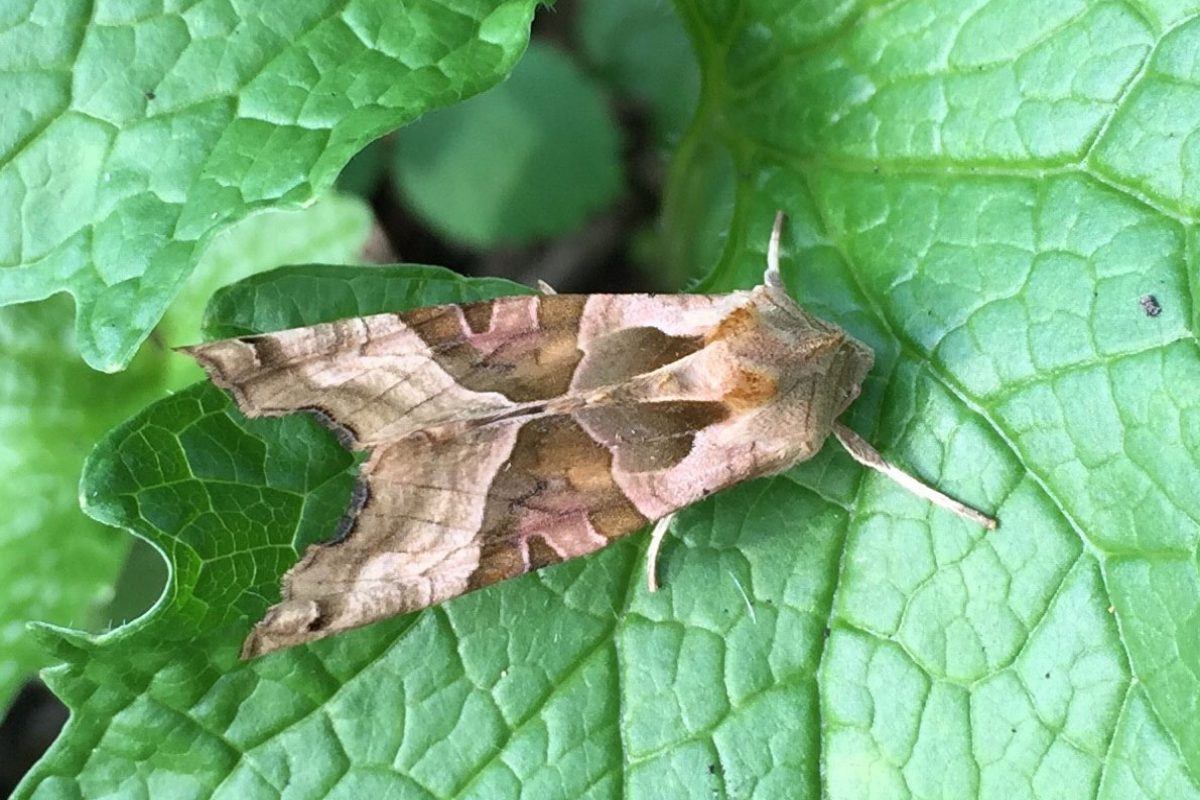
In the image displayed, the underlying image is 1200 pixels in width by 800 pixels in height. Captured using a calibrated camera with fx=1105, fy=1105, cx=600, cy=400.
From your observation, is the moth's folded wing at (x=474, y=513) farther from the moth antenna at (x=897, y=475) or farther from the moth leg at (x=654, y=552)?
the moth antenna at (x=897, y=475)

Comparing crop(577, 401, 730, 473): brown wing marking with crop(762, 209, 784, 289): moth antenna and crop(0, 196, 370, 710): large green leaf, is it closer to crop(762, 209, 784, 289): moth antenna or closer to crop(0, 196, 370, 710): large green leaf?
crop(762, 209, 784, 289): moth antenna

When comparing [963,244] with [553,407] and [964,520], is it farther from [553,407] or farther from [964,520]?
[553,407]

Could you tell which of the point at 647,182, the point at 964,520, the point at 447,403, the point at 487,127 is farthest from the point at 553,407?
the point at 647,182

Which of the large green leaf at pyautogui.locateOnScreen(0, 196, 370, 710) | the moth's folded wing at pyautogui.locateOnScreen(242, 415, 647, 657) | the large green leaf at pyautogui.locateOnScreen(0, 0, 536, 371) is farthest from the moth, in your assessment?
the large green leaf at pyautogui.locateOnScreen(0, 196, 370, 710)

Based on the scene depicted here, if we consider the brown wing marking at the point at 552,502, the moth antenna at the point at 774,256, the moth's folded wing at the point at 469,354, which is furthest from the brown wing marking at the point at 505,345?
the moth antenna at the point at 774,256

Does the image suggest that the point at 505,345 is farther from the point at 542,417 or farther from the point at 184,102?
the point at 184,102

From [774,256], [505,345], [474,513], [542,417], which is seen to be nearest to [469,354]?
[505,345]
